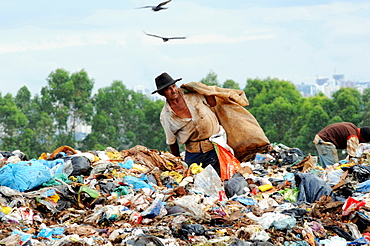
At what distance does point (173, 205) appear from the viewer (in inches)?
186

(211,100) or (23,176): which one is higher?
(211,100)

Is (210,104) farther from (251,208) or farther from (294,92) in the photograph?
(294,92)

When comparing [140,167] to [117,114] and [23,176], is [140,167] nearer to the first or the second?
[23,176]

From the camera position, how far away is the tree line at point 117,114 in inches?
1266

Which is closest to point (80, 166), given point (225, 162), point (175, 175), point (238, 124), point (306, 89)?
point (175, 175)

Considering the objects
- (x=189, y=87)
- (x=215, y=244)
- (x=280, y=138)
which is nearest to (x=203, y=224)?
(x=215, y=244)

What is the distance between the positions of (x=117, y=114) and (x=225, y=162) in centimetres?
3045

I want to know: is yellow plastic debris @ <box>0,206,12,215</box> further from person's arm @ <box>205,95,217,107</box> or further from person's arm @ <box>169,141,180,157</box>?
person's arm @ <box>205,95,217,107</box>

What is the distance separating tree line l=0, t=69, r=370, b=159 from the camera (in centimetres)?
3216

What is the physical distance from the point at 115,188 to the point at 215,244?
1672 mm

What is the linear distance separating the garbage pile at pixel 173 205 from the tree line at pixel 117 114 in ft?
82.6

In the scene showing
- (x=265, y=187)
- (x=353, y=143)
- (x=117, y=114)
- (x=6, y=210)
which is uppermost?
(x=6, y=210)

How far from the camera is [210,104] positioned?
7.13m

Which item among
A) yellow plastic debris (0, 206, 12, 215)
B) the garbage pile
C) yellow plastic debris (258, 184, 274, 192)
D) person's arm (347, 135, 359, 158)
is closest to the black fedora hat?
the garbage pile
